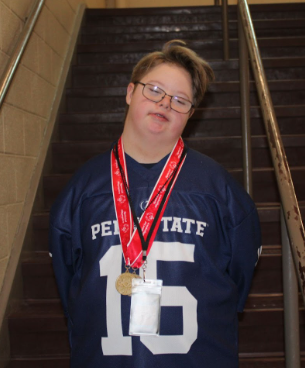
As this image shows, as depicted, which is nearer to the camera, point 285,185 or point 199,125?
point 285,185

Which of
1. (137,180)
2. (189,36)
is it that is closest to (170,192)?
(137,180)

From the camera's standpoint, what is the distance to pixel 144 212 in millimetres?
1346

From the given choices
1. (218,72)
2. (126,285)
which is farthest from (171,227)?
(218,72)

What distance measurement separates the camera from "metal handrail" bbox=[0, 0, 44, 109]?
2078 millimetres

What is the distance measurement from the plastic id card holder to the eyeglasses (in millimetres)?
475

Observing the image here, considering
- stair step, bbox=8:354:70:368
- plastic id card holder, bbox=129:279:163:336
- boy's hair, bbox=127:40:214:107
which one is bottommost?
stair step, bbox=8:354:70:368

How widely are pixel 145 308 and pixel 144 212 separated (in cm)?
26

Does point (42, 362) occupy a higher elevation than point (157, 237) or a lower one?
lower

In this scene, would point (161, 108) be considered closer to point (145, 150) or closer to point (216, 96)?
point (145, 150)

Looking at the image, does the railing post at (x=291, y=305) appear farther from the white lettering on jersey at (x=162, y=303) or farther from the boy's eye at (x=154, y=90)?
the boy's eye at (x=154, y=90)

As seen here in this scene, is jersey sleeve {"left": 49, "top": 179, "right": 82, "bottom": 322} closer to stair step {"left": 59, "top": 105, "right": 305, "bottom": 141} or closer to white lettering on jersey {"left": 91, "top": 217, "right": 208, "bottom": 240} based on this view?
white lettering on jersey {"left": 91, "top": 217, "right": 208, "bottom": 240}

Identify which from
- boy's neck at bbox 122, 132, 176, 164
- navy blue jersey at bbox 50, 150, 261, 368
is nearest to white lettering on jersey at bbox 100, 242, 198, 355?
navy blue jersey at bbox 50, 150, 261, 368

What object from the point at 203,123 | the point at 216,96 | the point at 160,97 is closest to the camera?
the point at 160,97

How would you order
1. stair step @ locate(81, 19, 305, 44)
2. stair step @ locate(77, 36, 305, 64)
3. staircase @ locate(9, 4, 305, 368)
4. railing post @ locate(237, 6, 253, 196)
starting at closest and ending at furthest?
staircase @ locate(9, 4, 305, 368) < railing post @ locate(237, 6, 253, 196) < stair step @ locate(77, 36, 305, 64) < stair step @ locate(81, 19, 305, 44)
